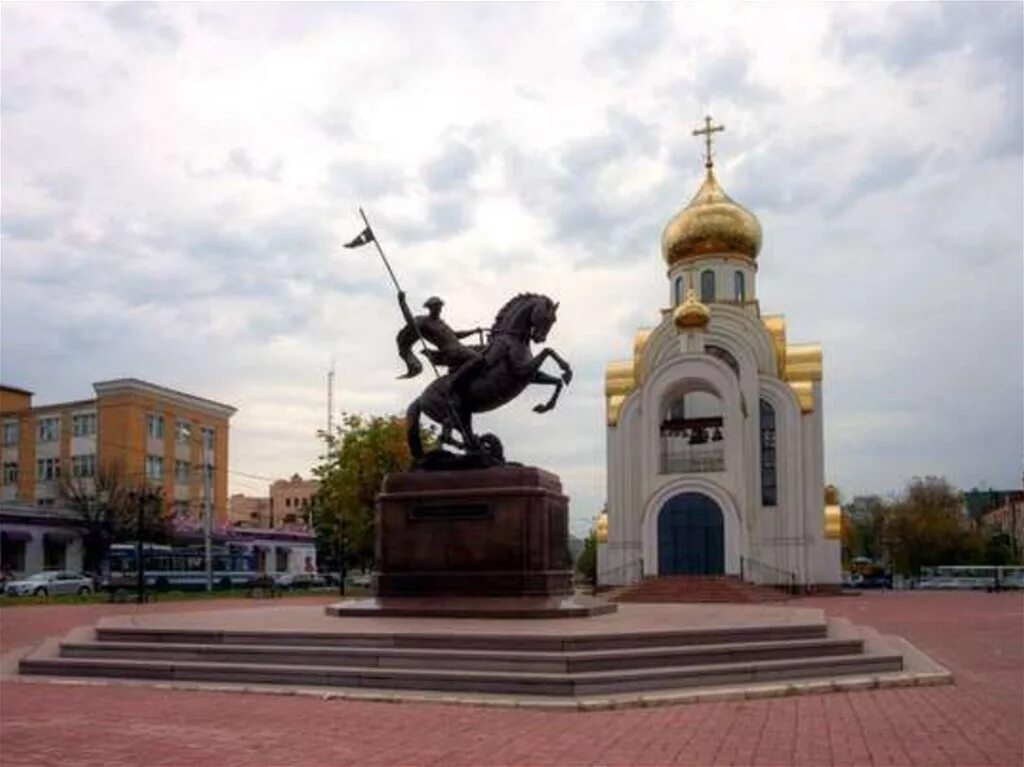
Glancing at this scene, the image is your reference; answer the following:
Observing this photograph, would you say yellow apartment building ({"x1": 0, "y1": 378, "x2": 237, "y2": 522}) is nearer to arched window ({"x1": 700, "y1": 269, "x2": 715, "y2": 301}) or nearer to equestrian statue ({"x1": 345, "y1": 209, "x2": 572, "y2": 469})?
arched window ({"x1": 700, "y1": 269, "x2": 715, "y2": 301})

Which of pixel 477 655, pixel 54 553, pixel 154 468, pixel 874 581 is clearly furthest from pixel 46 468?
pixel 477 655

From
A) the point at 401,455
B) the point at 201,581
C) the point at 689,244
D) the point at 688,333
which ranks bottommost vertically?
the point at 201,581

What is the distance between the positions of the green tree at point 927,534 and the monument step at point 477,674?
206ft

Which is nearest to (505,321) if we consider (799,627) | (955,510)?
Result: (799,627)

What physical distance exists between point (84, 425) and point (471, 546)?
5277cm

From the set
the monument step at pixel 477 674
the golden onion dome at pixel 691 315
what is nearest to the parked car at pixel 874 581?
the golden onion dome at pixel 691 315

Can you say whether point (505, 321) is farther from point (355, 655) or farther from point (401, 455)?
point (401, 455)

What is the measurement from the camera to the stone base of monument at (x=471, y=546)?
49.2 ft

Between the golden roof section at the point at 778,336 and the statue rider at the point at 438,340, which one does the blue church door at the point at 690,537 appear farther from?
the statue rider at the point at 438,340

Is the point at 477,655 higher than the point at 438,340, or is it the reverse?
the point at 438,340

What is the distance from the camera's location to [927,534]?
237 feet

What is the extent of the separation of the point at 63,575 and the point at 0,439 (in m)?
20.7

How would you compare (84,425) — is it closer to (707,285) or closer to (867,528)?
(707,285)

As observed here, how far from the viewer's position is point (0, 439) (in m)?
64.8
